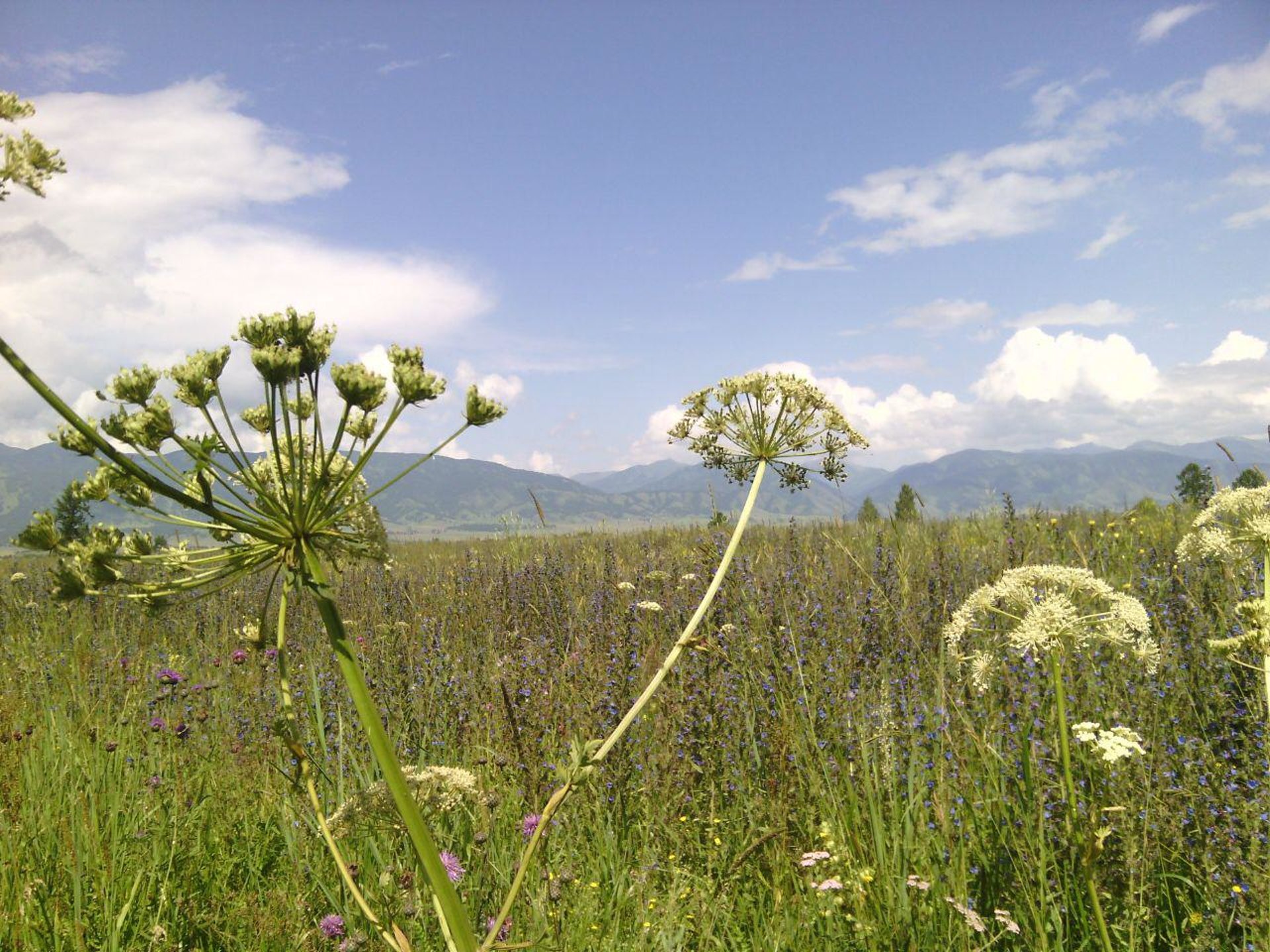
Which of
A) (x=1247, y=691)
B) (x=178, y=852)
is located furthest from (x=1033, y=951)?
(x=178, y=852)

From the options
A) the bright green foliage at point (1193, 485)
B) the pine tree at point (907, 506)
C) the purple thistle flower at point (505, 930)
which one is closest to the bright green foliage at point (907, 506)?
the pine tree at point (907, 506)

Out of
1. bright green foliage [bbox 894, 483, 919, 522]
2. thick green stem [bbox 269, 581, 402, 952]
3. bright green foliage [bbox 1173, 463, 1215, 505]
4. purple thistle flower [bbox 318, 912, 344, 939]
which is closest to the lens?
thick green stem [bbox 269, 581, 402, 952]

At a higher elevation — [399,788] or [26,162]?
[26,162]

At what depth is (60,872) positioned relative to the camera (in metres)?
2.66

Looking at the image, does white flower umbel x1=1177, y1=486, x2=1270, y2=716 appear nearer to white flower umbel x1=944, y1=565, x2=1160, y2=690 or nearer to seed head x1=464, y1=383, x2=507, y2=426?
white flower umbel x1=944, y1=565, x2=1160, y2=690

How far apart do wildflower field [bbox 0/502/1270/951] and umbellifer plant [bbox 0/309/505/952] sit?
5.2 inches

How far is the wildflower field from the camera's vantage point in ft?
7.92

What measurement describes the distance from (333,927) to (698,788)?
1902 mm

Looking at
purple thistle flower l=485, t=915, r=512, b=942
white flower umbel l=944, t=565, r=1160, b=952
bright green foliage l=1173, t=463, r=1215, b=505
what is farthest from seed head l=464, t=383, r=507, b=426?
bright green foliage l=1173, t=463, r=1215, b=505

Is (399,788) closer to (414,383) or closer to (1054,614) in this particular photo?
(414,383)

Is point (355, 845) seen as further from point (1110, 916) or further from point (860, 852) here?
point (1110, 916)

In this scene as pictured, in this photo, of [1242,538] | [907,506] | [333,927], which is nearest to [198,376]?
[333,927]

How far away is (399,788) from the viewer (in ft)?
3.30

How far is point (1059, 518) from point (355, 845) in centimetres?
969
